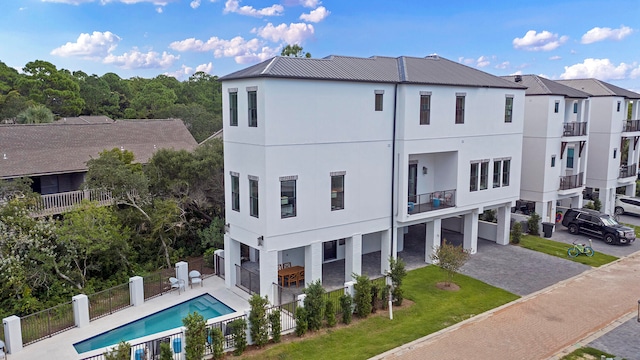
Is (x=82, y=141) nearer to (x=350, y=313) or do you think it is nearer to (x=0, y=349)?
(x=0, y=349)

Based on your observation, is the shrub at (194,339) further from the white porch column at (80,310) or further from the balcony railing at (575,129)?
the balcony railing at (575,129)

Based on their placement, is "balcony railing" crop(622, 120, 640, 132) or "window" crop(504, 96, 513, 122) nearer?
"window" crop(504, 96, 513, 122)

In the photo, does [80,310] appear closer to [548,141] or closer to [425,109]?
[425,109]

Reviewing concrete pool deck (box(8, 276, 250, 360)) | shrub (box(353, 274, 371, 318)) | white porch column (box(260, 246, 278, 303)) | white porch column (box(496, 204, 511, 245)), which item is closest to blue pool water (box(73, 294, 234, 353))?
concrete pool deck (box(8, 276, 250, 360))

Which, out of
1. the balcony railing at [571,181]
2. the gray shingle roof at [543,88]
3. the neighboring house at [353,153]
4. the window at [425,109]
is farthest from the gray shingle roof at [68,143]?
the balcony railing at [571,181]

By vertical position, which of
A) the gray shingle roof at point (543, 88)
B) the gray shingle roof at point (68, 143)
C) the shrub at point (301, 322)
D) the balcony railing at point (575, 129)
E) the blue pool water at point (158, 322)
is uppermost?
the gray shingle roof at point (543, 88)

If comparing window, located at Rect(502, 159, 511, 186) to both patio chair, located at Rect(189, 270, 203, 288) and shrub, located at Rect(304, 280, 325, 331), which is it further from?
patio chair, located at Rect(189, 270, 203, 288)
